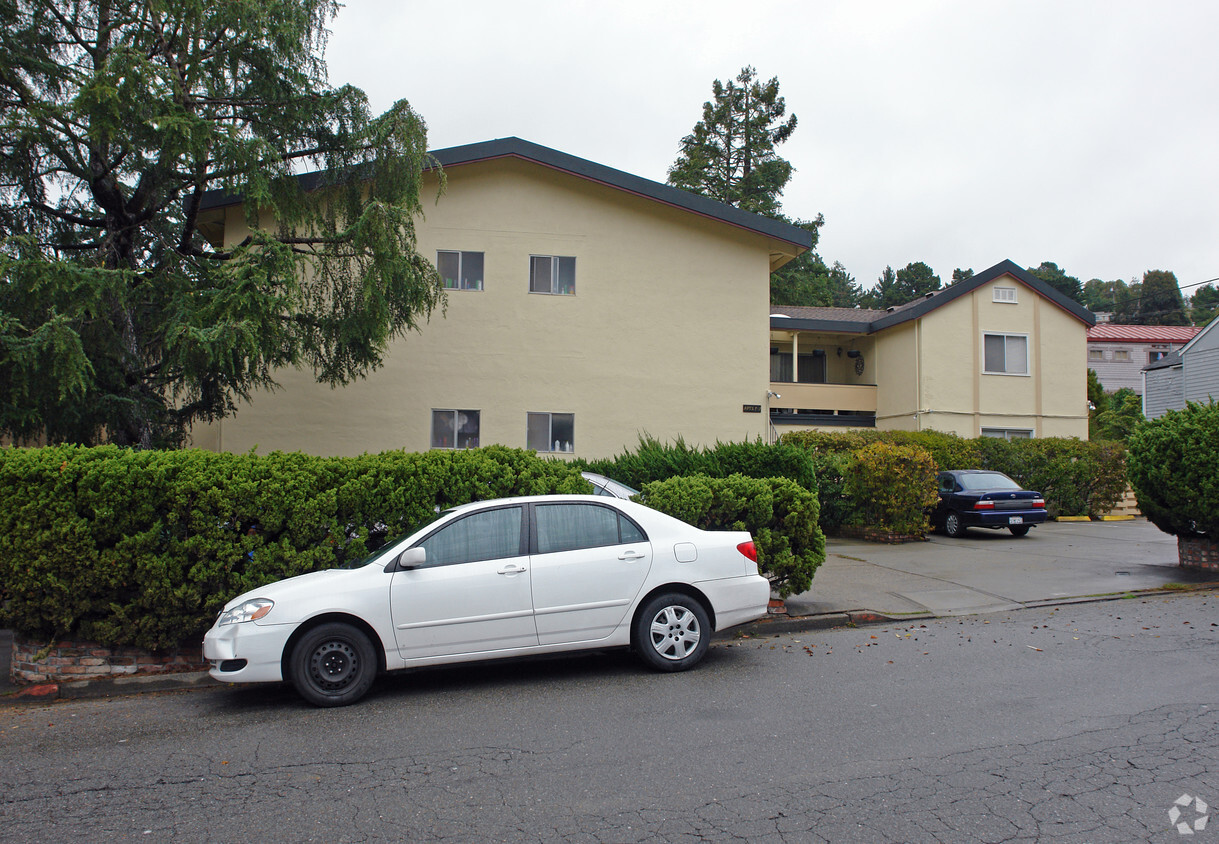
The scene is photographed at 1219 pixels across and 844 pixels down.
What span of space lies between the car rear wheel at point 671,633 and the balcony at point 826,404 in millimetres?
18200

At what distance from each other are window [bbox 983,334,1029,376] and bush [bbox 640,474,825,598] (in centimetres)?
1874

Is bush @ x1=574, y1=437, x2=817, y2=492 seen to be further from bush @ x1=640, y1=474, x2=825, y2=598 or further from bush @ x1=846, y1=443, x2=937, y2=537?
bush @ x1=846, y1=443, x2=937, y2=537

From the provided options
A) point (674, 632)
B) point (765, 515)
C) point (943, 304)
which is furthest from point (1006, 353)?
point (674, 632)

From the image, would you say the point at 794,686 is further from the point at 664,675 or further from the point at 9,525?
the point at 9,525

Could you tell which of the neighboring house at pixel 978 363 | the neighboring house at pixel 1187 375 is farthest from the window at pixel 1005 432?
the neighboring house at pixel 1187 375

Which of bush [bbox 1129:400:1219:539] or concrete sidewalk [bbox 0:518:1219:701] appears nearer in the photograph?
concrete sidewalk [bbox 0:518:1219:701]

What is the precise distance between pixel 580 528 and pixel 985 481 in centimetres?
1379

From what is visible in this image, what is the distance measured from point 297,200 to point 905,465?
12.0 m

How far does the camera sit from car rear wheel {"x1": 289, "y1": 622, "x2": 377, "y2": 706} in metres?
6.27

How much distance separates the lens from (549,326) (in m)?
17.5

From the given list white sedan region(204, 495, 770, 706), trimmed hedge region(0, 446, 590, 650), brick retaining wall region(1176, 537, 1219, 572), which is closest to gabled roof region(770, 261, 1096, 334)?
brick retaining wall region(1176, 537, 1219, 572)

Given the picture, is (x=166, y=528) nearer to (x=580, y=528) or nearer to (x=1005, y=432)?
(x=580, y=528)

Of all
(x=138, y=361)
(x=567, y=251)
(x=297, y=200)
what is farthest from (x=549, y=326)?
(x=138, y=361)

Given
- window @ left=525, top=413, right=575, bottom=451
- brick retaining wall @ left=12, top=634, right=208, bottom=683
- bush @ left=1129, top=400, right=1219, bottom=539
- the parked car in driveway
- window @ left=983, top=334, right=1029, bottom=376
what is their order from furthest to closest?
window @ left=983, top=334, right=1029, bottom=376 < window @ left=525, top=413, right=575, bottom=451 < the parked car in driveway < bush @ left=1129, top=400, right=1219, bottom=539 < brick retaining wall @ left=12, top=634, right=208, bottom=683
